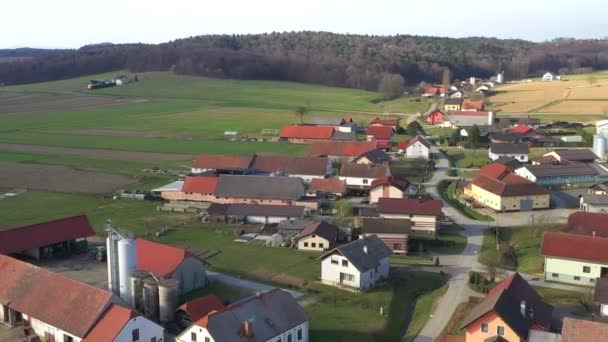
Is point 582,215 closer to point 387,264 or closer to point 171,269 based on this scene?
point 387,264

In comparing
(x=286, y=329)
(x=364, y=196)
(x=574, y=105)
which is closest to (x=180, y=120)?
(x=364, y=196)

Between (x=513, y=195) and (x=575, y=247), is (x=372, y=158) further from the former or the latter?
(x=575, y=247)

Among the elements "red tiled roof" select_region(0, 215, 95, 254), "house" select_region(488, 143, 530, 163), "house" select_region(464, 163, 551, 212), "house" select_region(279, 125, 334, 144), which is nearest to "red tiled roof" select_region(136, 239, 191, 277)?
"red tiled roof" select_region(0, 215, 95, 254)

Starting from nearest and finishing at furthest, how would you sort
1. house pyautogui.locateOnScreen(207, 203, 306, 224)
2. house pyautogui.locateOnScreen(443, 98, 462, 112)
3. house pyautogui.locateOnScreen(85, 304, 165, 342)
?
house pyautogui.locateOnScreen(85, 304, 165, 342) → house pyautogui.locateOnScreen(207, 203, 306, 224) → house pyautogui.locateOnScreen(443, 98, 462, 112)

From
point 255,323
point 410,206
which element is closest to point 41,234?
point 255,323

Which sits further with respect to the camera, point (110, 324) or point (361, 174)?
point (361, 174)

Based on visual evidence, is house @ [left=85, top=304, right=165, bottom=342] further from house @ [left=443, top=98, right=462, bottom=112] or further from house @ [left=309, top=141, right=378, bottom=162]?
house @ [left=443, top=98, right=462, bottom=112]
